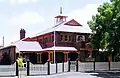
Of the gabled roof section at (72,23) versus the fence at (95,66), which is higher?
the gabled roof section at (72,23)

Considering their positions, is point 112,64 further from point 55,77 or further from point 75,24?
point 75,24

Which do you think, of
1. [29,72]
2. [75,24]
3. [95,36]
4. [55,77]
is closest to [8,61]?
[75,24]

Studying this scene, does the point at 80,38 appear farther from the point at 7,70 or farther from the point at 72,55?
the point at 7,70

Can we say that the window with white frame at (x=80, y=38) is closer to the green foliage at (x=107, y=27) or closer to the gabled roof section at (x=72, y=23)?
the gabled roof section at (x=72, y=23)

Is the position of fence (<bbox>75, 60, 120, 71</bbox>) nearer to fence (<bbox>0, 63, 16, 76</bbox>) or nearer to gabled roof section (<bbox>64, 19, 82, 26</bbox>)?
fence (<bbox>0, 63, 16, 76</bbox>)

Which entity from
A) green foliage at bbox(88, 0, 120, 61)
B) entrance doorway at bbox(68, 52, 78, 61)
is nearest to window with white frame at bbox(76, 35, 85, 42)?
entrance doorway at bbox(68, 52, 78, 61)

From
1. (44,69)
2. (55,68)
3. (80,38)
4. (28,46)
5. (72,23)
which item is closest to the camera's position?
(44,69)

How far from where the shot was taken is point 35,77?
29.6m

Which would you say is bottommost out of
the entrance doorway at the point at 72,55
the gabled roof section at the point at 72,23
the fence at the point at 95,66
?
the fence at the point at 95,66

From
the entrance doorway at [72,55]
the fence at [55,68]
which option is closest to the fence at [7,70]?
the fence at [55,68]

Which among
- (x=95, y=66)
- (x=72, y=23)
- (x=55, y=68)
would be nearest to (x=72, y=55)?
(x=72, y=23)

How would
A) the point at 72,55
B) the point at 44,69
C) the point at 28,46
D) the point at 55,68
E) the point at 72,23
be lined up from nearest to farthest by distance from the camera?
the point at 44,69 → the point at 55,68 → the point at 72,55 → the point at 72,23 → the point at 28,46

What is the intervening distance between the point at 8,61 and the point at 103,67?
22.5 meters

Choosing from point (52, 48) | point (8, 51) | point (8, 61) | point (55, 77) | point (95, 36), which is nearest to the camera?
point (55, 77)
